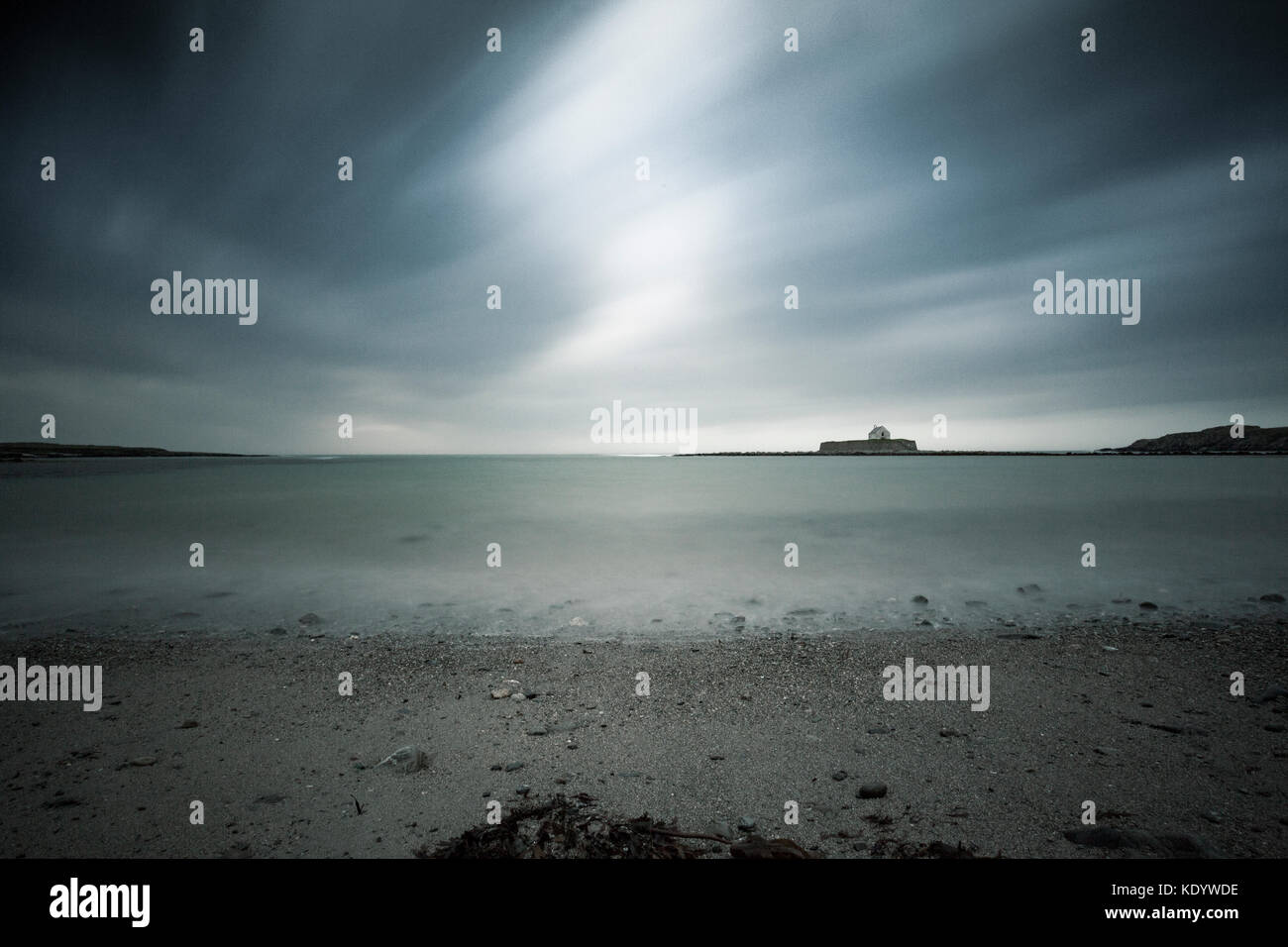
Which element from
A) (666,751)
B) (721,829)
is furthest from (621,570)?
(721,829)

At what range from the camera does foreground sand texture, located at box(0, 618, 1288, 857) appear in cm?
370

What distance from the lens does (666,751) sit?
478 centimetres

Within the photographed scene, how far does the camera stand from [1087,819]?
3746mm

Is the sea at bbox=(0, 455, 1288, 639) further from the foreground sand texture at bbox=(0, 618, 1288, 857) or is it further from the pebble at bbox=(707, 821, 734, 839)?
the pebble at bbox=(707, 821, 734, 839)

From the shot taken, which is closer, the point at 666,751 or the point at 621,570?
the point at 666,751

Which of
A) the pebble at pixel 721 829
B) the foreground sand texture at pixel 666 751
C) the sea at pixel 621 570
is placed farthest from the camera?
the sea at pixel 621 570

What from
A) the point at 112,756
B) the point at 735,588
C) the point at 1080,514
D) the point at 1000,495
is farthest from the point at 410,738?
the point at 1000,495

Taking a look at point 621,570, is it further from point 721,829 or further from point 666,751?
point 721,829

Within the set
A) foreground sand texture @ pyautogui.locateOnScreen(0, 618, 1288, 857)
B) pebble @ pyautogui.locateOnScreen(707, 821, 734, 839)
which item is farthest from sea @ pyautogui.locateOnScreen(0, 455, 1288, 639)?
pebble @ pyautogui.locateOnScreen(707, 821, 734, 839)

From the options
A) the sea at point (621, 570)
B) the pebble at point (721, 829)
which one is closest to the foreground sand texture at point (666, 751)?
the pebble at point (721, 829)

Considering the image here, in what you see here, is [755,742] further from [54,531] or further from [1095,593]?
[54,531]

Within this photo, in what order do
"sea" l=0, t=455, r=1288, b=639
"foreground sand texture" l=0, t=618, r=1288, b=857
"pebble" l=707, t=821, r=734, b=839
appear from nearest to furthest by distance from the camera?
"pebble" l=707, t=821, r=734, b=839
"foreground sand texture" l=0, t=618, r=1288, b=857
"sea" l=0, t=455, r=1288, b=639

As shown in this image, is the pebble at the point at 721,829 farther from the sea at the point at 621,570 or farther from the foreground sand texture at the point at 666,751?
the sea at the point at 621,570

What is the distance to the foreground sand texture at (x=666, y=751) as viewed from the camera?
370 cm
